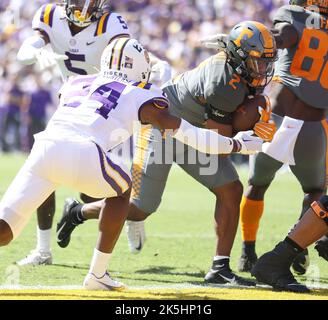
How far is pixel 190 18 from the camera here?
61.4ft

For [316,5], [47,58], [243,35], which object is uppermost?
[316,5]

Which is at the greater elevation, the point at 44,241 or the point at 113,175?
the point at 113,175

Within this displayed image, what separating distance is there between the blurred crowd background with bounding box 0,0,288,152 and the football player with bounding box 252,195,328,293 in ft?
38.4

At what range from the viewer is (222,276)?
18.4 feet

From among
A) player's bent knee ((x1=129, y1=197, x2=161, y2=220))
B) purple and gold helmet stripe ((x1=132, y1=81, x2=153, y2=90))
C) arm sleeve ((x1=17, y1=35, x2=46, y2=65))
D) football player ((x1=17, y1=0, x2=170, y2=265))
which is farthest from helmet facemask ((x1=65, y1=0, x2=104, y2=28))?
purple and gold helmet stripe ((x1=132, y1=81, x2=153, y2=90))

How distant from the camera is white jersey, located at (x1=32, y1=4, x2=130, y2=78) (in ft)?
22.0

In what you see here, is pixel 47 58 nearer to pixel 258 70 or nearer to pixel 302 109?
pixel 258 70

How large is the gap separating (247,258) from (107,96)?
1.99m

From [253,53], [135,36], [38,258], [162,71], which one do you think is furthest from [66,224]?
[135,36]

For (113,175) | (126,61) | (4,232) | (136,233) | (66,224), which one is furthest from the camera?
(136,233)

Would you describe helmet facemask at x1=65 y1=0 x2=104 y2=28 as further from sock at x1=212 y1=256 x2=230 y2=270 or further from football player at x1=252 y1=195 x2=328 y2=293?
football player at x1=252 y1=195 x2=328 y2=293

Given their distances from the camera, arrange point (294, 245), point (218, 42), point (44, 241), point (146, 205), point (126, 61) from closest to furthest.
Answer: point (126, 61)
point (294, 245)
point (218, 42)
point (146, 205)
point (44, 241)
